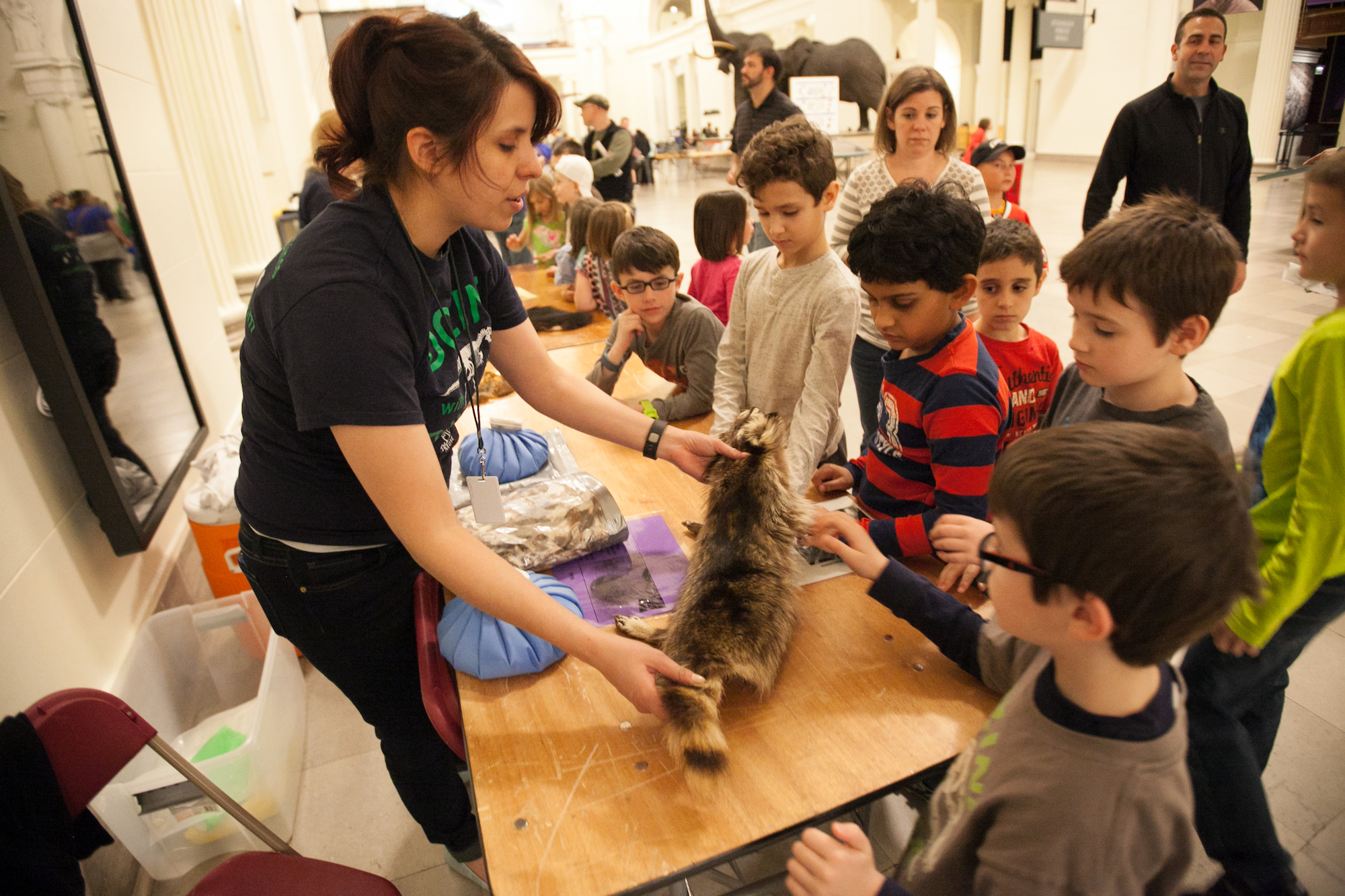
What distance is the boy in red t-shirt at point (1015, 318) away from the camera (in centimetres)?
203

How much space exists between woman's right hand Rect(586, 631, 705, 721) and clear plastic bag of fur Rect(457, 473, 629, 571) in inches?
21.2

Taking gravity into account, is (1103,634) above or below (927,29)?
below

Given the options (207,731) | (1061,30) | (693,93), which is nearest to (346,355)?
(207,731)

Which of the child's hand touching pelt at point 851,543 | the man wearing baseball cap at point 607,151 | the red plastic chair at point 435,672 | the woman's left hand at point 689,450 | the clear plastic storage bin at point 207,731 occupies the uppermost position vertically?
the man wearing baseball cap at point 607,151

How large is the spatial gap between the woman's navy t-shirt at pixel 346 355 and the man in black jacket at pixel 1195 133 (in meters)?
3.05

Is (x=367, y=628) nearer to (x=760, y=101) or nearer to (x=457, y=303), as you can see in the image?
(x=457, y=303)

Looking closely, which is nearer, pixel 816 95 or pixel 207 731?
pixel 207 731

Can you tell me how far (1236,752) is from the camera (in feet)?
4.26

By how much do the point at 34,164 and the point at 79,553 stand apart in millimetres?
1085

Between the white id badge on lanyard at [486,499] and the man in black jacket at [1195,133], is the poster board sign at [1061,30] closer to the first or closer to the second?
Answer: the man in black jacket at [1195,133]

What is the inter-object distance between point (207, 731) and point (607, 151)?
598 cm

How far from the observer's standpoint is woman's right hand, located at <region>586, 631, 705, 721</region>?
1014 millimetres

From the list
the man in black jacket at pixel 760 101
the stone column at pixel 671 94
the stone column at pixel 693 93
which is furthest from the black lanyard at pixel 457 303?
the stone column at pixel 671 94

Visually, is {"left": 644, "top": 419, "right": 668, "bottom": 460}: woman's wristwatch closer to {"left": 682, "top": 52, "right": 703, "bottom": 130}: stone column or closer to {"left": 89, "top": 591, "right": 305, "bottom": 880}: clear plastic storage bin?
{"left": 89, "top": 591, "right": 305, "bottom": 880}: clear plastic storage bin
